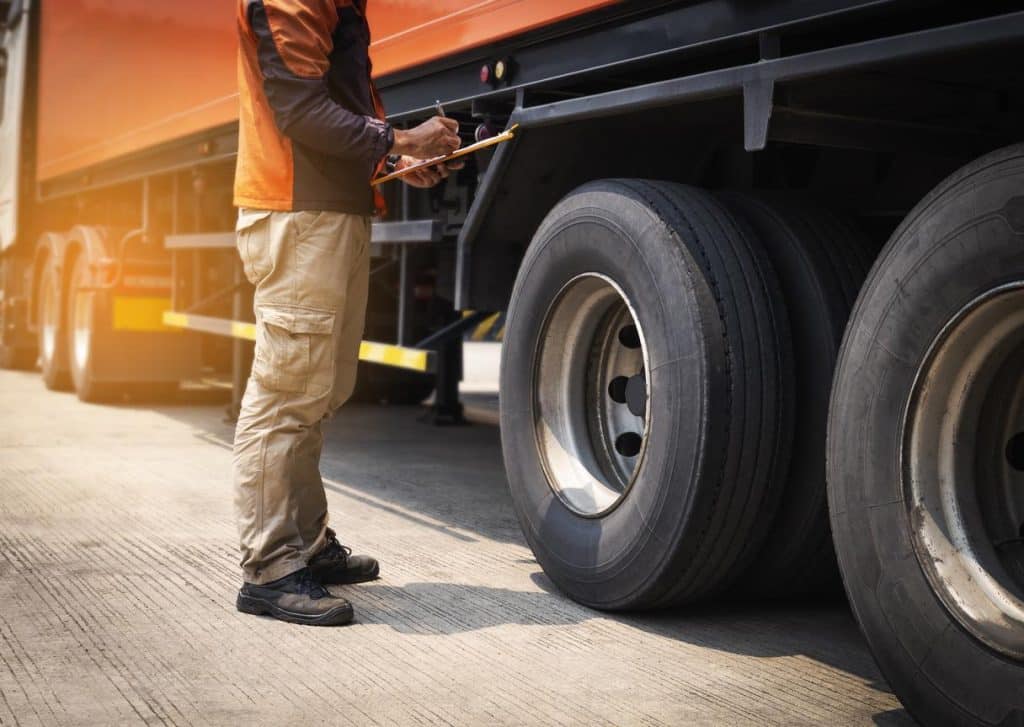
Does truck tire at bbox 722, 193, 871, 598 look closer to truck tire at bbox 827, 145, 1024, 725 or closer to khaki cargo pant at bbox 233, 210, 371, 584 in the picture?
truck tire at bbox 827, 145, 1024, 725

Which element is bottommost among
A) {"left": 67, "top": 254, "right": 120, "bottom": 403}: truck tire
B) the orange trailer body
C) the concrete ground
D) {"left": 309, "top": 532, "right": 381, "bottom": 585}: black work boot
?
the concrete ground

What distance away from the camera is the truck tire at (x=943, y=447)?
8.29 feet

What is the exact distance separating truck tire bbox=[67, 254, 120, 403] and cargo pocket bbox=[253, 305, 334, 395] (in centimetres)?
594

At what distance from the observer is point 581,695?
300 cm

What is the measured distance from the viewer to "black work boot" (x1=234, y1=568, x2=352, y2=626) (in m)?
3.58

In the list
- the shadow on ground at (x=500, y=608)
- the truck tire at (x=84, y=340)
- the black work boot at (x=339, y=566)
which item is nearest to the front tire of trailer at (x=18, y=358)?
the truck tire at (x=84, y=340)

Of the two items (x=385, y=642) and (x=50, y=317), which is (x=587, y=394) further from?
(x=50, y=317)

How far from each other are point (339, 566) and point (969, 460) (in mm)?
1995

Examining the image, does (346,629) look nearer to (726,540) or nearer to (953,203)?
(726,540)

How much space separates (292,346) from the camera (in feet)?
12.1

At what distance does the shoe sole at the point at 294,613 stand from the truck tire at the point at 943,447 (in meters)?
1.37

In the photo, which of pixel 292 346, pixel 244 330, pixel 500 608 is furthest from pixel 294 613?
pixel 244 330

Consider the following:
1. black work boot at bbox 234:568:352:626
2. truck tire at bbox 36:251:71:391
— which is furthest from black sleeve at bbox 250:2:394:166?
truck tire at bbox 36:251:71:391

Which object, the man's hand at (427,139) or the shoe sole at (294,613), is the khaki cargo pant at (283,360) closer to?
the shoe sole at (294,613)
